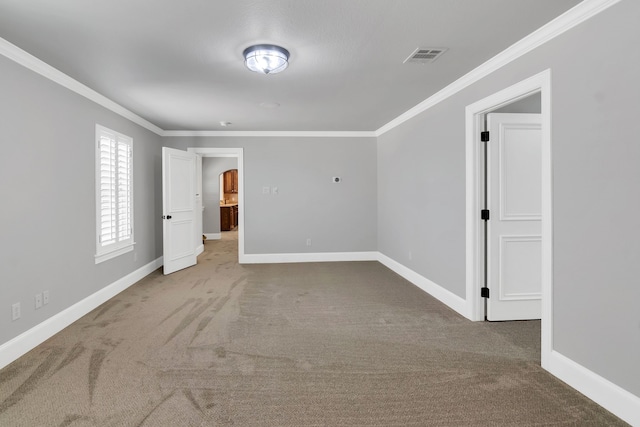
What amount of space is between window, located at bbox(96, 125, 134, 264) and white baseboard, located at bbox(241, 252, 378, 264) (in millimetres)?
2104

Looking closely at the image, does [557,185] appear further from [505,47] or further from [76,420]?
[76,420]

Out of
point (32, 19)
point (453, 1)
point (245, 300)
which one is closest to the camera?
point (453, 1)

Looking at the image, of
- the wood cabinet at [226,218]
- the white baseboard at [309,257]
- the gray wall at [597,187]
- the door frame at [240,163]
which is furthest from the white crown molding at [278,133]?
the wood cabinet at [226,218]

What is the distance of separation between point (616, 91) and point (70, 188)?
4391mm

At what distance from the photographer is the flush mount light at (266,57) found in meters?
2.63

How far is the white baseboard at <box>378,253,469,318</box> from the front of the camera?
361cm

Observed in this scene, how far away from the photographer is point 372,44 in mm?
2615

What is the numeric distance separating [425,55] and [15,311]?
385 cm

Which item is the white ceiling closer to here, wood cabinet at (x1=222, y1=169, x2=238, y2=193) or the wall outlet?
the wall outlet

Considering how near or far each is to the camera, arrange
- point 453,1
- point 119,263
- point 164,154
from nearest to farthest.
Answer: point 453,1 → point 119,263 → point 164,154

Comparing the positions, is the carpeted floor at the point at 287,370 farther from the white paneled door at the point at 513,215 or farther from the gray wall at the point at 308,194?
the gray wall at the point at 308,194

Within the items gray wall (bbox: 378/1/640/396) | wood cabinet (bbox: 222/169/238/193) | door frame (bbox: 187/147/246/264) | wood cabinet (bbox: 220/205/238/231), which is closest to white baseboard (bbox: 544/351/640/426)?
gray wall (bbox: 378/1/640/396)

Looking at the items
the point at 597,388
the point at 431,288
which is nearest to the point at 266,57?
the point at 597,388

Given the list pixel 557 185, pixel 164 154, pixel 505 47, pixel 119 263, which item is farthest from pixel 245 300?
pixel 505 47
